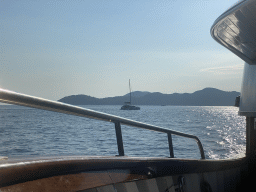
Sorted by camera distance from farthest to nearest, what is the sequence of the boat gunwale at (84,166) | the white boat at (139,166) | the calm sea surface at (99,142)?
the calm sea surface at (99,142) → the white boat at (139,166) → the boat gunwale at (84,166)

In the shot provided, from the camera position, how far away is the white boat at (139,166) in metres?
1.80

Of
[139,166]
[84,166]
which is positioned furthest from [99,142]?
[84,166]

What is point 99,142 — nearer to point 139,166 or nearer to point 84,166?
point 139,166

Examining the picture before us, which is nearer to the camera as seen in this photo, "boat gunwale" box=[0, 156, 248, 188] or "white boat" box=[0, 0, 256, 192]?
"boat gunwale" box=[0, 156, 248, 188]

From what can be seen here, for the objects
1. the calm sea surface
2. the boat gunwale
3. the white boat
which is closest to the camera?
the boat gunwale

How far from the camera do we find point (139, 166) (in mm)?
2893

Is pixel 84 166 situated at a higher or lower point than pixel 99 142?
higher

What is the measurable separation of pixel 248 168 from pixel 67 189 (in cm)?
668

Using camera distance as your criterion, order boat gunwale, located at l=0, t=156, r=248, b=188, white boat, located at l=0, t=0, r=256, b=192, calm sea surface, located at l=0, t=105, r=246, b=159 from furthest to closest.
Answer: calm sea surface, located at l=0, t=105, r=246, b=159
white boat, located at l=0, t=0, r=256, b=192
boat gunwale, located at l=0, t=156, r=248, b=188

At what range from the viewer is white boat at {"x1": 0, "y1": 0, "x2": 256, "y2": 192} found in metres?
1.80

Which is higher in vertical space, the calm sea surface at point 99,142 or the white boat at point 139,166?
the white boat at point 139,166

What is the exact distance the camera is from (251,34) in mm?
5207

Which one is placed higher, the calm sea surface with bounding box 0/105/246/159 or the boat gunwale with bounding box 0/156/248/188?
the boat gunwale with bounding box 0/156/248/188

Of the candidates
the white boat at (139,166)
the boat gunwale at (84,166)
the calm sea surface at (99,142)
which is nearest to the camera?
the boat gunwale at (84,166)
